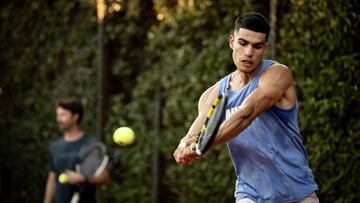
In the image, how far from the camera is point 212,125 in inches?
170

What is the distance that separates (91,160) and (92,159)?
14mm

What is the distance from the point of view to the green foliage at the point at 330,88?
642cm

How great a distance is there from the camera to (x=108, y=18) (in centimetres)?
993

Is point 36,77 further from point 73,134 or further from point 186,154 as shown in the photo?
point 186,154

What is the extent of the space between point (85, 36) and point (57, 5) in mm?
793

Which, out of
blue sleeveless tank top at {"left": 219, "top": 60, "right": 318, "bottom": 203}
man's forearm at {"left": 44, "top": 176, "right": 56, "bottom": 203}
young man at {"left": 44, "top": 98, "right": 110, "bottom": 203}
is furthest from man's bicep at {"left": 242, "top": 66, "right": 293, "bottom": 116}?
man's forearm at {"left": 44, "top": 176, "right": 56, "bottom": 203}

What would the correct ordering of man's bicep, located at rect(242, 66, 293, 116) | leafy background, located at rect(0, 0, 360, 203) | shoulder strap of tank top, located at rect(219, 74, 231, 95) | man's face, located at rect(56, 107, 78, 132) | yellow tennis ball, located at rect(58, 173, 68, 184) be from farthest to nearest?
man's face, located at rect(56, 107, 78, 132) → yellow tennis ball, located at rect(58, 173, 68, 184) → leafy background, located at rect(0, 0, 360, 203) → shoulder strap of tank top, located at rect(219, 74, 231, 95) → man's bicep, located at rect(242, 66, 293, 116)

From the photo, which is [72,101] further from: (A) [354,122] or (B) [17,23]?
(B) [17,23]

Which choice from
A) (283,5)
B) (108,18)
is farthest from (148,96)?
(283,5)

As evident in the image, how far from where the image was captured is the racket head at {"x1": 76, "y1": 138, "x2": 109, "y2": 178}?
299 inches

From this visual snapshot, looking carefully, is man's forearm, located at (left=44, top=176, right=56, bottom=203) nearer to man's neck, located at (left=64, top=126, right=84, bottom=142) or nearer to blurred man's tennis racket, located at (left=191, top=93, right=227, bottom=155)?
man's neck, located at (left=64, top=126, right=84, bottom=142)

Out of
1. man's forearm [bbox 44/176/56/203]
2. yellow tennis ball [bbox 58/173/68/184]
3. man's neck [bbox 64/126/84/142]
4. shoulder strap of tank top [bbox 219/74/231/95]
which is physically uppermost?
shoulder strap of tank top [bbox 219/74/231/95]

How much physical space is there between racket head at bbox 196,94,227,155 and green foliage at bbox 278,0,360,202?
236 centimetres

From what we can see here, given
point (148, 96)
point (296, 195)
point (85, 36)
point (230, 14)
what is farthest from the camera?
point (85, 36)
